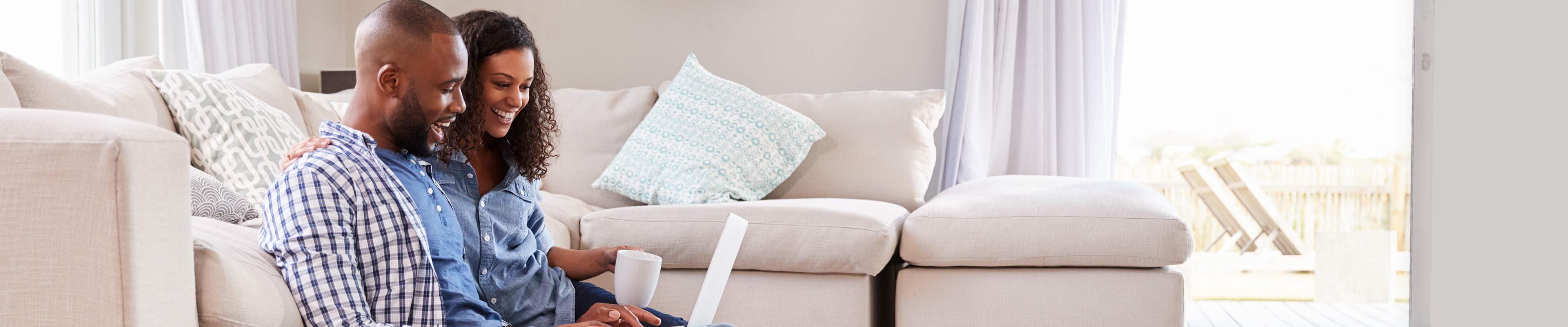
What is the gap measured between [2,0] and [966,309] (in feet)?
7.49

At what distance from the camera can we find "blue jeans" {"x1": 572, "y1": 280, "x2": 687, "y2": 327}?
48.7 inches

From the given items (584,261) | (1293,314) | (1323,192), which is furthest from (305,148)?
(1323,192)

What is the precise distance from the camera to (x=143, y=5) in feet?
8.38

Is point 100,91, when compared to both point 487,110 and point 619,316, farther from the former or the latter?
point 619,316

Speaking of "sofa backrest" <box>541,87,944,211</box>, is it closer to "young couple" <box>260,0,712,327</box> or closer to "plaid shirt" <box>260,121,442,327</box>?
"young couple" <box>260,0,712,327</box>

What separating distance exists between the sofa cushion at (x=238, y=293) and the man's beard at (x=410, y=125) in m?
0.17

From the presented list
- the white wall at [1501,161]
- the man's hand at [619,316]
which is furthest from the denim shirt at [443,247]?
the white wall at [1501,161]

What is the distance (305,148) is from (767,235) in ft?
3.04

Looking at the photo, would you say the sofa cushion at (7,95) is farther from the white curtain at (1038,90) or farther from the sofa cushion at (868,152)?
the white curtain at (1038,90)

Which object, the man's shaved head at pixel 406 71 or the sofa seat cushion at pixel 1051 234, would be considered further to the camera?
the sofa seat cushion at pixel 1051 234

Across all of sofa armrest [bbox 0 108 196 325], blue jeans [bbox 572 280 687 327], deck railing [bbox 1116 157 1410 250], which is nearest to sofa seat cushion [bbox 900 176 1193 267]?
blue jeans [bbox 572 280 687 327]

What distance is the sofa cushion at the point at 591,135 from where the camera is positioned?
7.81ft

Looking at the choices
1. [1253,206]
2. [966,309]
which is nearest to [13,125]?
[966,309]

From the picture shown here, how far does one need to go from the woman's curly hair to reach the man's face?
10 centimetres
